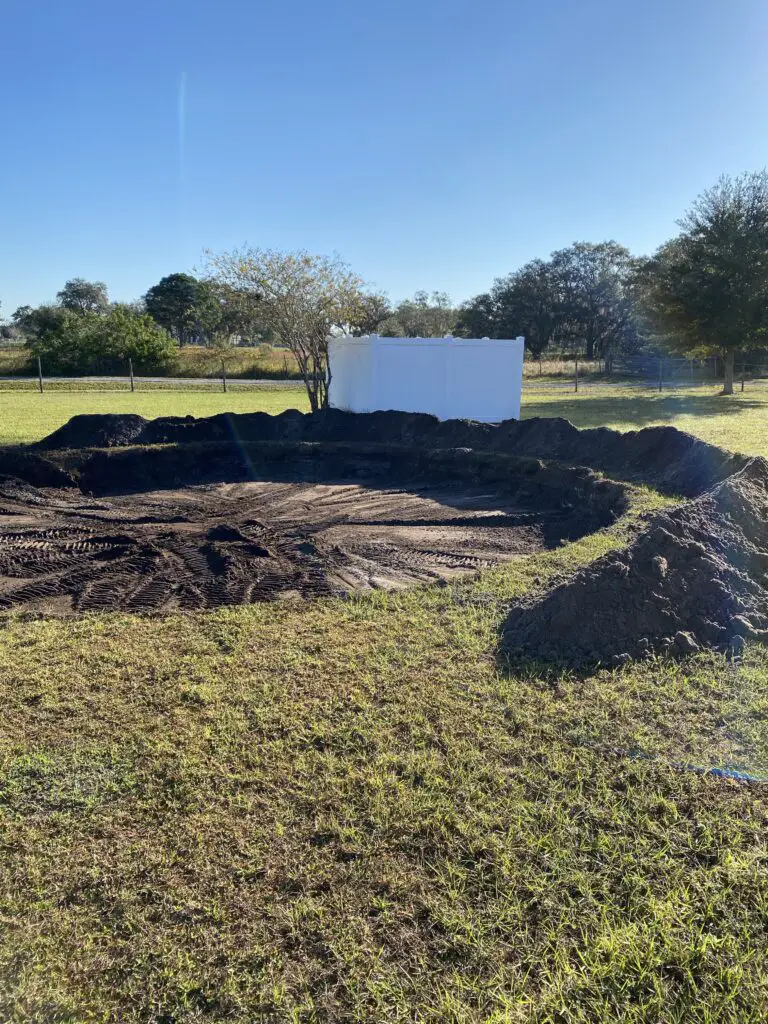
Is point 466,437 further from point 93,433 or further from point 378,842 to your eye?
point 378,842

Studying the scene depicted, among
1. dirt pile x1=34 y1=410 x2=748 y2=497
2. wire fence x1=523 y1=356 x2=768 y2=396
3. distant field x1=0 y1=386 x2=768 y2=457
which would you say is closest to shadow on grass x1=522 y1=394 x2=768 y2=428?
distant field x1=0 y1=386 x2=768 y2=457

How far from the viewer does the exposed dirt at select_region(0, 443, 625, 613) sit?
6.16m

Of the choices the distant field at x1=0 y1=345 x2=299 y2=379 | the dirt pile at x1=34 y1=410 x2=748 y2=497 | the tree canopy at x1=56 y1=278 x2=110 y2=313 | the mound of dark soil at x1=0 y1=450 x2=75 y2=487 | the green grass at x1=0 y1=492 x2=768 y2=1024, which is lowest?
the green grass at x1=0 y1=492 x2=768 y2=1024

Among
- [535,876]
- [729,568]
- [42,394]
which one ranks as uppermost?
[42,394]

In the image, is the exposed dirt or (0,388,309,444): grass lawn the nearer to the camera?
the exposed dirt

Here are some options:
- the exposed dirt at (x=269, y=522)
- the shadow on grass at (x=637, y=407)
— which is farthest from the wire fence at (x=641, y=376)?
the exposed dirt at (x=269, y=522)

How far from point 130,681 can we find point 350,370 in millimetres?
13614

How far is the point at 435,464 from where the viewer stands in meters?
12.1

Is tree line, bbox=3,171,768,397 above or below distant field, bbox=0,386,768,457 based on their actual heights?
above

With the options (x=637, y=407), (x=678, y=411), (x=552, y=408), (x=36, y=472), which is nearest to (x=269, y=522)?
(x=36, y=472)

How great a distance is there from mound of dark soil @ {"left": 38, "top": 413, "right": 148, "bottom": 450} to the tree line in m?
4.97

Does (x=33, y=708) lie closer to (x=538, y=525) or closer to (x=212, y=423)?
(x=538, y=525)

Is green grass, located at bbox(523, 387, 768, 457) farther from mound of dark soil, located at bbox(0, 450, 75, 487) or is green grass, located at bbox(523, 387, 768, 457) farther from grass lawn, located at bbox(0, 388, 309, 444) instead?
mound of dark soil, located at bbox(0, 450, 75, 487)

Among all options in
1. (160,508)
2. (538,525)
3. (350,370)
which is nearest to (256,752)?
(538,525)
